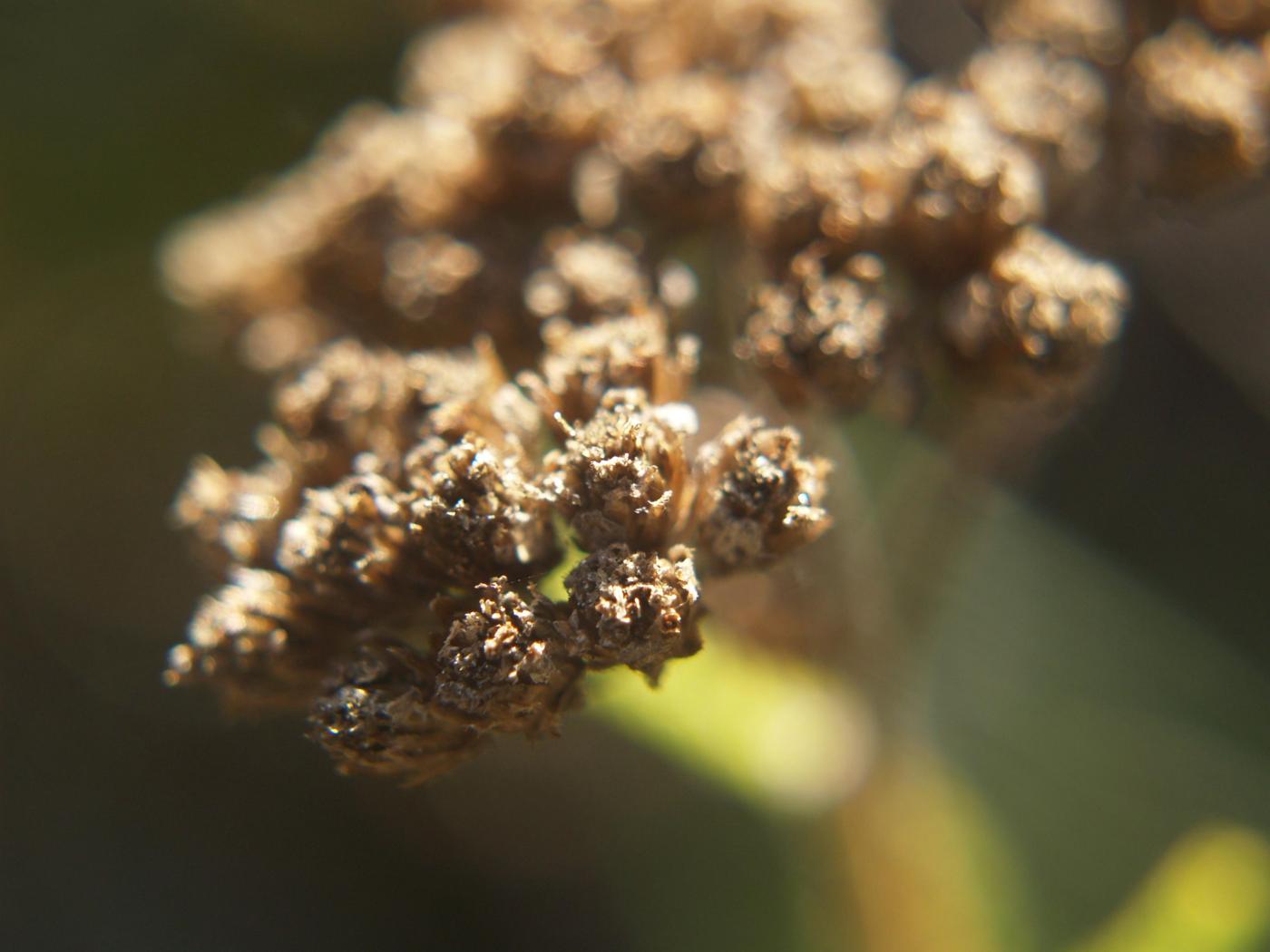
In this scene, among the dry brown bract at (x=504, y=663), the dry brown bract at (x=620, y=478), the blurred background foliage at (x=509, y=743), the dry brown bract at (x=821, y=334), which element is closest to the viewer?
the dry brown bract at (x=504, y=663)

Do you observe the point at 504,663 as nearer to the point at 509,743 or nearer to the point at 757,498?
the point at 757,498

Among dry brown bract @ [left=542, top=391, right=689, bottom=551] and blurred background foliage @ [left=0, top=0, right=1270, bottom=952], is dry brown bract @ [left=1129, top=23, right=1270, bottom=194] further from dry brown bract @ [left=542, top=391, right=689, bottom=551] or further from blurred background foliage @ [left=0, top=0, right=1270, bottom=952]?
dry brown bract @ [left=542, top=391, right=689, bottom=551]

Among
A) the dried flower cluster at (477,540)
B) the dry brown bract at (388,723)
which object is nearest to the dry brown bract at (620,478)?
the dried flower cluster at (477,540)

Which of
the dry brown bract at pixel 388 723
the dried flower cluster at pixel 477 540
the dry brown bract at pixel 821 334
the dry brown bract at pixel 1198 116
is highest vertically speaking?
the dry brown bract at pixel 1198 116

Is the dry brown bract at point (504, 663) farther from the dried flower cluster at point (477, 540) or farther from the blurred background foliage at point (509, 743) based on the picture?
the blurred background foliage at point (509, 743)

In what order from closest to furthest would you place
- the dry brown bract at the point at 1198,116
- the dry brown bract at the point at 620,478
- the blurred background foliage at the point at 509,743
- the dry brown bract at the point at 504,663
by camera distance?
1. the dry brown bract at the point at 504,663
2. the dry brown bract at the point at 620,478
3. the dry brown bract at the point at 1198,116
4. the blurred background foliage at the point at 509,743

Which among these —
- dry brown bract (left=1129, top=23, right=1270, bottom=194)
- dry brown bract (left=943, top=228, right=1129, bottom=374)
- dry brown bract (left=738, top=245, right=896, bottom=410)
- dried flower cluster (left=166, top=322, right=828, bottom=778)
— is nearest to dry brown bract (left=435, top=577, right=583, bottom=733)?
dried flower cluster (left=166, top=322, right=828, bottom=778)

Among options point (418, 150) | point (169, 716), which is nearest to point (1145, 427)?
point (418, 150)
